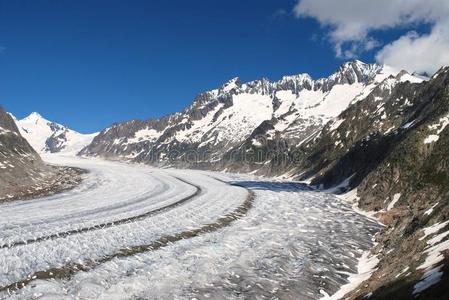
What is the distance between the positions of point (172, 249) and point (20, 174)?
40357mm

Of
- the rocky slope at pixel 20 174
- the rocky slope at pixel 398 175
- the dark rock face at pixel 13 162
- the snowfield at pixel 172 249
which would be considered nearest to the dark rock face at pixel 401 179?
the rocky slope at pixel 398 175

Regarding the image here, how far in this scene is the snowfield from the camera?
22.2 metres

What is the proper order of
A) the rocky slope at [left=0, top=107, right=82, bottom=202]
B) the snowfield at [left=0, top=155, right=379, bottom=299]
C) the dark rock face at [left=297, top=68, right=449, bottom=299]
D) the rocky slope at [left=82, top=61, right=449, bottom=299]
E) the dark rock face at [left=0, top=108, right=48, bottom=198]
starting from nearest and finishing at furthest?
1. the rocky slope at [left=82, top=61, right=449, bottom=299]
2. the dark rock face at [left=297, top=68, right=449, bottom=299]
3. the snowfield at [left=0, top=155, right=379, bottom=299]
4. the rocky slope at [left=0, top=107, right=82, bottom=202]
5. the dark rock face at [left=0, top=108, right=48, bottom=198]

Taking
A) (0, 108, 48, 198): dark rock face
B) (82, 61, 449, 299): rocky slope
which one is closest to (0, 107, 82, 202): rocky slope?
(0, 108, 48, 198): dark rock face

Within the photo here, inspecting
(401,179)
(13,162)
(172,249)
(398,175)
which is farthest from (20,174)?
(401,179)

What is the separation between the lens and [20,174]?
204 feet

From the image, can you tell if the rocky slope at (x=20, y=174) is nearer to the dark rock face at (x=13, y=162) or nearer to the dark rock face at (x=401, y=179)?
the dark rock face at (x=13, y=162)

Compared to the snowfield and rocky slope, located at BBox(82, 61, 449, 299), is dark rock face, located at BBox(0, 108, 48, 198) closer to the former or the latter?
the snowfield

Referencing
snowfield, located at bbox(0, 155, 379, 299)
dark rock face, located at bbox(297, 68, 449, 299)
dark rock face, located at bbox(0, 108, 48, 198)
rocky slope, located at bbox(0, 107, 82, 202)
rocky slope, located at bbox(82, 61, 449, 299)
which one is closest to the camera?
rocky slope, located at bbox(82, 61, 449, 299)

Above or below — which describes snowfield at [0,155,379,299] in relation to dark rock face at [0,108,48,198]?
below

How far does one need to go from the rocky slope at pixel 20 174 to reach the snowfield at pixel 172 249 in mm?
7532

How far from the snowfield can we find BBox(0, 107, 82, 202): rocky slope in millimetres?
7532

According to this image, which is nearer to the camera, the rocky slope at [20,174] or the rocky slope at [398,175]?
the rocky slope at [398,175]

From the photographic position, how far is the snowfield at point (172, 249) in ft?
72.8
